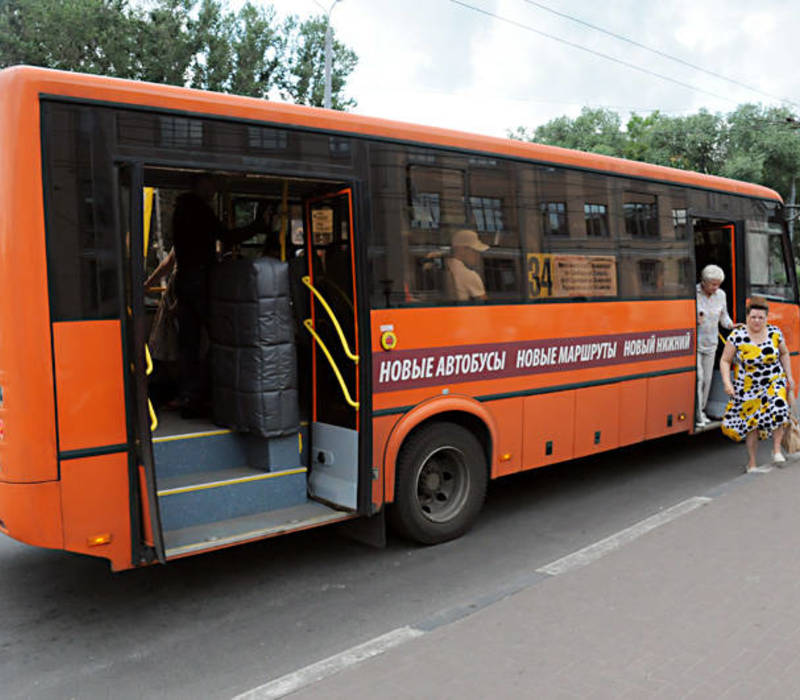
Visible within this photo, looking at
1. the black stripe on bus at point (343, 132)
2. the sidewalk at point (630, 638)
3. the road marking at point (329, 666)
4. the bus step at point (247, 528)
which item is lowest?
the road marking at point (329, 666)

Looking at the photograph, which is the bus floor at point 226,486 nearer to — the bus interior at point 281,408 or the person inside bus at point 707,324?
the bus interior at point 281,408

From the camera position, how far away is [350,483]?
5.17m

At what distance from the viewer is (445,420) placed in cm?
566

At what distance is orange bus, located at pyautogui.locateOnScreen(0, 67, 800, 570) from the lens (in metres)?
3.92

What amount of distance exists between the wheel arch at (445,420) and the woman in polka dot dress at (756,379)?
2818 mm

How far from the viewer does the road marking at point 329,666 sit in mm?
3520

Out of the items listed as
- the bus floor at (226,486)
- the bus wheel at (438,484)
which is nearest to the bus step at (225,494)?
the bus floor at (226,486)

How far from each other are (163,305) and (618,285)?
4.11 m

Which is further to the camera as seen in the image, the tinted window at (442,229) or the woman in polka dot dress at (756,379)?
the woman in polka dot dress at (756,379)

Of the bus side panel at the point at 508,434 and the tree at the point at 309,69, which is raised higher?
the tree at the point at 309,69

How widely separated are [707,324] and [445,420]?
397 centimetres

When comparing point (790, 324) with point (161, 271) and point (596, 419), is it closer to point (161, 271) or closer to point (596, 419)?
point (596, 419)

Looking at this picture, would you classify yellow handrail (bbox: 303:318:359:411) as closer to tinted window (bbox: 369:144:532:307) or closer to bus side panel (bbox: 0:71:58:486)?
tinted window (bbox: 369:144:532:307)

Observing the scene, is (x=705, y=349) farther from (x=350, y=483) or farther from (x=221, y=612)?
(x=221, y=612)
